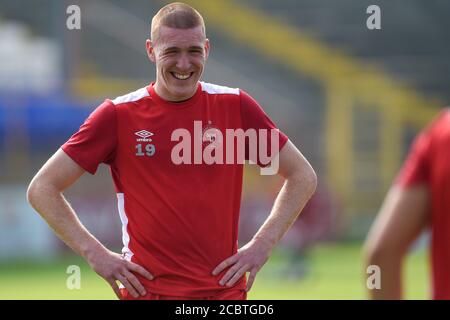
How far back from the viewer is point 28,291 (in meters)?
13.8

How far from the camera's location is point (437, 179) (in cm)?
331

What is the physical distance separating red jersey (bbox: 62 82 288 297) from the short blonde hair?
33 cm

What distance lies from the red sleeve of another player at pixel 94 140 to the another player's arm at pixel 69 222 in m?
0.04

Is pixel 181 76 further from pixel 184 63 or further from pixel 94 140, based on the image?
pixel 94 140

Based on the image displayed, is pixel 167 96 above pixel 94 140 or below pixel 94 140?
above

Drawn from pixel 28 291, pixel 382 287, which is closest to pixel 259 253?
pixel 382 287

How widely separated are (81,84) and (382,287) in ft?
65.0

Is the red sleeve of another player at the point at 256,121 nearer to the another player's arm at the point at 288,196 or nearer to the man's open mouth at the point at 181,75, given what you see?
the another player's arm at the point at 288,196

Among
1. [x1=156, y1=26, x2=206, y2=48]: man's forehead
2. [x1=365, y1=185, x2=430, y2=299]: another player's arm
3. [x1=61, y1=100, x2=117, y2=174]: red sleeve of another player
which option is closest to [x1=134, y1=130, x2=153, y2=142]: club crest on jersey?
[x1=61, y1=100, x2=117, y2=174]: red sleeve of another player

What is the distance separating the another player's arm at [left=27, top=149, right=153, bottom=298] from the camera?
4.88 metres

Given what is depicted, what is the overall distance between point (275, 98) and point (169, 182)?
73.1ft

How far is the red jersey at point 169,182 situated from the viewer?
16.2ft

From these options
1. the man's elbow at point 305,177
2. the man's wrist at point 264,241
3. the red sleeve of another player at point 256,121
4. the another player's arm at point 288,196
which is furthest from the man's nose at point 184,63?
the man's wrist at point 264,241

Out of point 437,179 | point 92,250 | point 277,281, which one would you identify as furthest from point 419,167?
point 277,281
